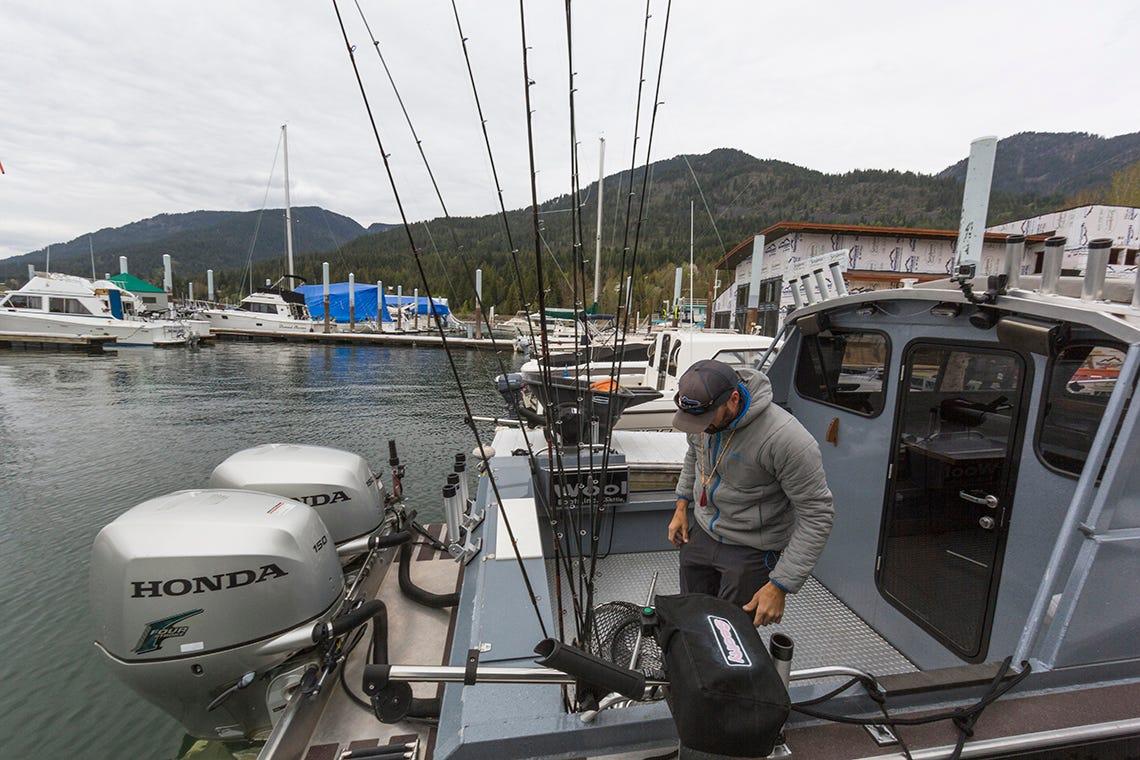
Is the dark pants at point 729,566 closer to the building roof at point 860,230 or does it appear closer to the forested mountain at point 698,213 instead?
the forested mountain at point 698,213

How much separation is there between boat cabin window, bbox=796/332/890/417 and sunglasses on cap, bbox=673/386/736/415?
1474 millimetres

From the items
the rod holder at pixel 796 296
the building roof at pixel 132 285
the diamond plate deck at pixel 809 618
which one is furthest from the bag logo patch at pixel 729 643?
the building roof at pixel 132 285

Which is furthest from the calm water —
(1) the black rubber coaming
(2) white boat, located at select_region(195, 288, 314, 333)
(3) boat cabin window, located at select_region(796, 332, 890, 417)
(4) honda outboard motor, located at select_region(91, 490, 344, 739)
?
(2) white boat, located at select_region(195, 288, 314, 333)

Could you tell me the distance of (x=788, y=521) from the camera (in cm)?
215

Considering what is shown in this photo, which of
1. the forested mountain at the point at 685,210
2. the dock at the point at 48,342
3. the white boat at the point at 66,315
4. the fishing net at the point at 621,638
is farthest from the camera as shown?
the white boat at the point at 66,315

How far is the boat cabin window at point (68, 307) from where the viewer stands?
26.5 metres

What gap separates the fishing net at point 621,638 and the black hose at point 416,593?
980mm

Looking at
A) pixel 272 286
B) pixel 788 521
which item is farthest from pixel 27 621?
pixel 272 286

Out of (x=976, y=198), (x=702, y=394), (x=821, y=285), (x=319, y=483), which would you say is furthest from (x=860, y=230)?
(x=319, y=483)

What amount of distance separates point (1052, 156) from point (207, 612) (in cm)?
14220

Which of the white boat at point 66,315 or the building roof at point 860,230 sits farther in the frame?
the white boat at point 66,315

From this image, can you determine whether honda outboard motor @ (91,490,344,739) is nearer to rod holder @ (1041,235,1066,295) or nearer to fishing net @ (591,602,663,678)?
fishing net @ (591,602,663,678)

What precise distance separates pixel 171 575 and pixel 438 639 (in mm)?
1448

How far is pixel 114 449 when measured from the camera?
10086 millimetres
